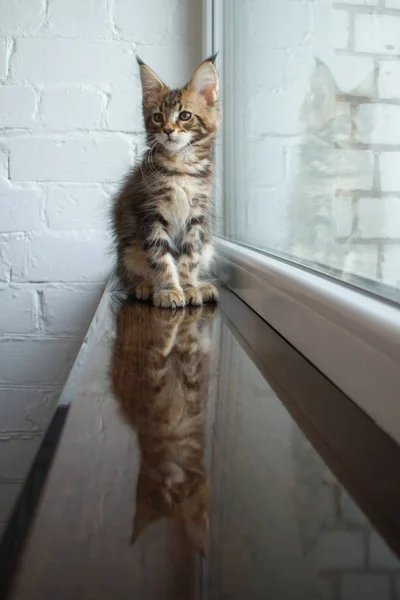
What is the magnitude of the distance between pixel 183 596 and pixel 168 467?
14cm

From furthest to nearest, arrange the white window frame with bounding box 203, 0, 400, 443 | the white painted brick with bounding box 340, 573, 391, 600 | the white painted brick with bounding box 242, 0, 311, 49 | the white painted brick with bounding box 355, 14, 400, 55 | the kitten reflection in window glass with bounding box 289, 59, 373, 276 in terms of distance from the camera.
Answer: the white painted brick with bounding box 242, 0, 311, 49
the kitten reflection in window glass with bounding box 289, 59, 373, 276
the white painted brick with bounding box 355, 14, 400, 55
the white window frame with bounding box 203, 0, 400, 443
the white painted brick with bounding box 340, 573, 391, 600

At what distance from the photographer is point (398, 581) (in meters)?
0.30

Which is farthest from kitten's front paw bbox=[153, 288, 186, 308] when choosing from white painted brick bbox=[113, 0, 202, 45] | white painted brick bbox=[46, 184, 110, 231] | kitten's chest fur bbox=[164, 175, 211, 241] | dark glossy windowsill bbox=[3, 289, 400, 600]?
white painted brick bbox=[113, 0, 202, 45]

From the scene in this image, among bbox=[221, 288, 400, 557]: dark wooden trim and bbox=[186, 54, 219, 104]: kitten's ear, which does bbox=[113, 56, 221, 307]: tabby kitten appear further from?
bbox=[221, 288, 400, 557]: dark wooden trim

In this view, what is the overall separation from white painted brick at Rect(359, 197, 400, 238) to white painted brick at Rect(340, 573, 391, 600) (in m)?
0.34

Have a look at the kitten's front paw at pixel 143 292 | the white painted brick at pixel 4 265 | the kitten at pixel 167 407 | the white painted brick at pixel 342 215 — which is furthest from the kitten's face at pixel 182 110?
the white painted brick at pixel 4 265

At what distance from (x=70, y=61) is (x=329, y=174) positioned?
3.66 ft

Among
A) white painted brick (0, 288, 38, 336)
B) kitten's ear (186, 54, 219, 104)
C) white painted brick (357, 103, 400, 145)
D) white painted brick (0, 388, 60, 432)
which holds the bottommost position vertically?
white painted brick (0, 388, 60, 432)

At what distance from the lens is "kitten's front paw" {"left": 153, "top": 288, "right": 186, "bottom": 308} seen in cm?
109

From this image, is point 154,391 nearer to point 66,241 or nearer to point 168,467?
point 168,467

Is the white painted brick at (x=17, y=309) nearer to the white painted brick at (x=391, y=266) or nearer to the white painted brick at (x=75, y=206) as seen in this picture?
the white painted brick at (x=75, y=206)

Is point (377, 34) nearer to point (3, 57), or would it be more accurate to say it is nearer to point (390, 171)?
point (390, 171)

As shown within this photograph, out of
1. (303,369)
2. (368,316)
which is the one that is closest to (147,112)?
(303,369)

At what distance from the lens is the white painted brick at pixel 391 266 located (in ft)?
1.86
